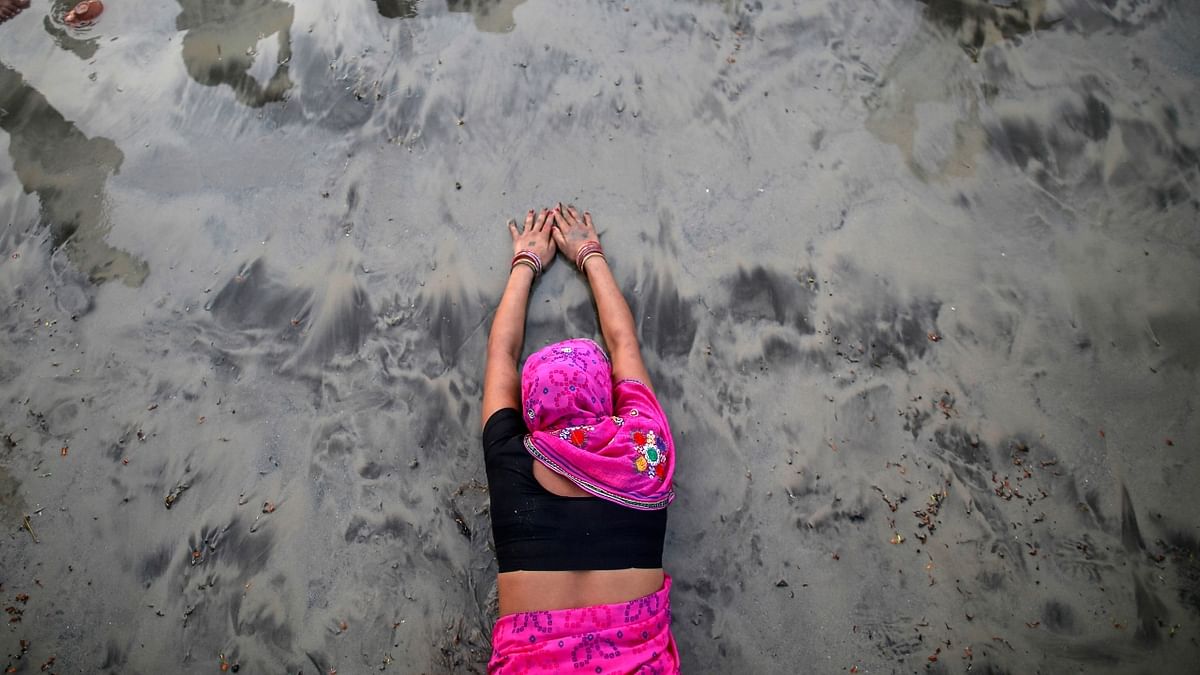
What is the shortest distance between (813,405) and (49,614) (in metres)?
2.50

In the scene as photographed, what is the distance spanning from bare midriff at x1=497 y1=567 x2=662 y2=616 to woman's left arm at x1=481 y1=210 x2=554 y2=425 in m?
0.51

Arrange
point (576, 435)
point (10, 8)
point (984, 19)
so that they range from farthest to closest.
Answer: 1. point (10, 8)
2. point (984, 19)
3. point (576, 435)

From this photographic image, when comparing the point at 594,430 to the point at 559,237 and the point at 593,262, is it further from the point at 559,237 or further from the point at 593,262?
the point at 559,237

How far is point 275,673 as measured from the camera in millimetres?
1950

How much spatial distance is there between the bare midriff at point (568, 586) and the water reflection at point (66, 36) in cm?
287

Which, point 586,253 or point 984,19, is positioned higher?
point 984,19

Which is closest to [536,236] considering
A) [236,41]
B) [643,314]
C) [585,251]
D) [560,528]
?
[585,251]

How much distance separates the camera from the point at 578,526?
170 cm

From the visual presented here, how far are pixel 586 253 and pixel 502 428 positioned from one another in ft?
2.51

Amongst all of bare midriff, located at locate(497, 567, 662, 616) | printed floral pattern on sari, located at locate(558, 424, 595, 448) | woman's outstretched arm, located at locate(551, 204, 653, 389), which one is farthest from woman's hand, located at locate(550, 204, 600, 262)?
bare midriff, located at locate(497, 567, 662, 616)

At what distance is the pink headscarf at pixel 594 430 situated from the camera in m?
1.72

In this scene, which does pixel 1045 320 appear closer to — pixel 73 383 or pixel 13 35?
pixel 73 383

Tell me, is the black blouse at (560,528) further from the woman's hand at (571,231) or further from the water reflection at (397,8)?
the water reflection at (397,8)

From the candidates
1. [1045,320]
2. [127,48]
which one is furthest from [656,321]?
[127,48]
